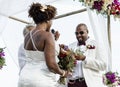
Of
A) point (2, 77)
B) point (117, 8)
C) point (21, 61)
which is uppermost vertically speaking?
point (117, 8)

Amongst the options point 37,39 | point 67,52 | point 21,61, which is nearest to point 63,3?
point 21,61

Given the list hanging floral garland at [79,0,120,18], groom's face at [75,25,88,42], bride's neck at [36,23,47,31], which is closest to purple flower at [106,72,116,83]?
groom's face at [75,25,88,42]

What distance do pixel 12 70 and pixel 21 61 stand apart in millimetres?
3421

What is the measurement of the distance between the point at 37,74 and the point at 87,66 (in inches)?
52.9

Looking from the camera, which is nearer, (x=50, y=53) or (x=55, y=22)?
(x=50, y=53)

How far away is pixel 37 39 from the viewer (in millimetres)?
4137

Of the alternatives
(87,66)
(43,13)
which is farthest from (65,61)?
(87,66)

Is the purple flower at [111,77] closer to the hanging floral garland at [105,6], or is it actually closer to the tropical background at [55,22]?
the hanging floral garland at [105,6]

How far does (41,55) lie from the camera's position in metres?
4.11

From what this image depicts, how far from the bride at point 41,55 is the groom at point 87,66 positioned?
103 cm

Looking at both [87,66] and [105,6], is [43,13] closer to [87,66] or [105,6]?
[105,6]

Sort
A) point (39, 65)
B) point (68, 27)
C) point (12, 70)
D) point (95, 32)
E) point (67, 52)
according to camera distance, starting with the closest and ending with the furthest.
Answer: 1. point (39, 65)
2. point (67, 52)
3. point (95, 32)
4. point (68, 27)
5. point (12, 70)

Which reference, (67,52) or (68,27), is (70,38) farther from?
(67,52)

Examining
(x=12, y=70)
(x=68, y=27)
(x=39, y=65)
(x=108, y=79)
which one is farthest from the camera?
(x=12, y=70)
